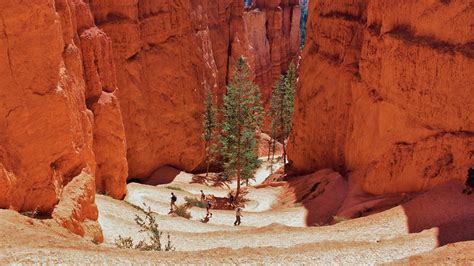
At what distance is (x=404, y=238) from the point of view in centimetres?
1470

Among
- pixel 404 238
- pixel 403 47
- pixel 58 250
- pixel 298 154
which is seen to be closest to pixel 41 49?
pixel 58 250

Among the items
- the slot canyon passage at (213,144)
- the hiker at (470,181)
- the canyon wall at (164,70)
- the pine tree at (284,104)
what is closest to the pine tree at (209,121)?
the slot canyon passage at (213,144)

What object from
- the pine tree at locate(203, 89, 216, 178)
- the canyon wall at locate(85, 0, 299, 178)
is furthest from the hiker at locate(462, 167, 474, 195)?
the pine tree at locate(203, 89, 216, 178)

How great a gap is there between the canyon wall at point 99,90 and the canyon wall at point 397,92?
13160mm

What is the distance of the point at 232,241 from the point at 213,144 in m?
22.2

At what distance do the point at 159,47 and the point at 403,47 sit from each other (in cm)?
2174

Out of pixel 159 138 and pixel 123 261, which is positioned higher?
pixel 123 261

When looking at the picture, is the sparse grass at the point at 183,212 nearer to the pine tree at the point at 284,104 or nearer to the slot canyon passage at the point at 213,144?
the slot canyon passage at the point at 213,144

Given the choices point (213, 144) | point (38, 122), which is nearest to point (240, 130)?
point (213, 144)

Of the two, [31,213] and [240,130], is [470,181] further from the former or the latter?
[240,130]

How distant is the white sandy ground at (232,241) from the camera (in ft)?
38.2

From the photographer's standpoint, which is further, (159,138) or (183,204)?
(159,138)

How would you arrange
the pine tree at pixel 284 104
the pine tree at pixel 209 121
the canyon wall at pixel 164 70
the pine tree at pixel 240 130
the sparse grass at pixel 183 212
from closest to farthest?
the sparse grass at pixel 183 212, the pine tree at pixel 240 130, the canyon wall at pixel 164 70, the pine tree at pixel 209 121, the pine tree at pixel 284 104

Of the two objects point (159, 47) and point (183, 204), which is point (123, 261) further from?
point (159, 47)
